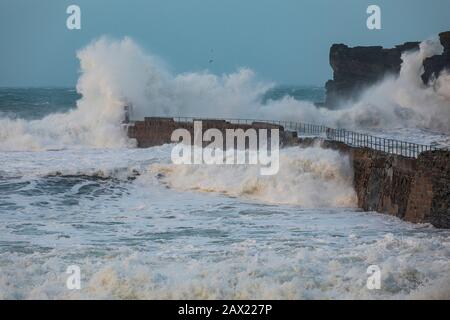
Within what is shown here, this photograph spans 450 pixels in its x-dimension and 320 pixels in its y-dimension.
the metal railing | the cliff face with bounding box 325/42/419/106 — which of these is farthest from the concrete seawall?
the cliff face with bounding box 325/42/419/106

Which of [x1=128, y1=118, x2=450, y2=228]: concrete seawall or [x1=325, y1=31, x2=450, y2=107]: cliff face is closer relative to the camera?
[x1=128, y1=118, x2=450, y2=228]: concrete seawall

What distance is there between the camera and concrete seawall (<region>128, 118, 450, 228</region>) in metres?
13.7

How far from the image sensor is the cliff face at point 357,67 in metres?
56.8

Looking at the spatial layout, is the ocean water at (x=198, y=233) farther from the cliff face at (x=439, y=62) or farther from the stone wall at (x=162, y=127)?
the cliff face at (x=439, y=62)

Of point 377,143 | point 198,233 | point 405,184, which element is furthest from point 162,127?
point 198,233

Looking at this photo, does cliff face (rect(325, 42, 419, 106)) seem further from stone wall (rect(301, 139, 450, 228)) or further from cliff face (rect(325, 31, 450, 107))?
stone wall (rect(301, 139, 450, 228))

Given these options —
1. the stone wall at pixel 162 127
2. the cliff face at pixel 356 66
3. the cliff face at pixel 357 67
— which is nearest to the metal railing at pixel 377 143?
the stone wall at pixel 162 127

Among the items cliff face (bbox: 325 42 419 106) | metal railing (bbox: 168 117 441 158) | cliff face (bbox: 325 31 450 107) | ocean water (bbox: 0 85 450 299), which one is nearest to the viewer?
ocean water (bbox: 0 85 450 299)

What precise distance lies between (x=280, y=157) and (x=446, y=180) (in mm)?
5832

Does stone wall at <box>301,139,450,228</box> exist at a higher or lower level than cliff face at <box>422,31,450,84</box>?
lower

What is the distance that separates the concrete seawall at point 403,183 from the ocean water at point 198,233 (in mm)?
337

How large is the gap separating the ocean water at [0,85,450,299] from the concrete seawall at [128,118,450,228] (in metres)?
0.34

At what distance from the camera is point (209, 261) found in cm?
1025
